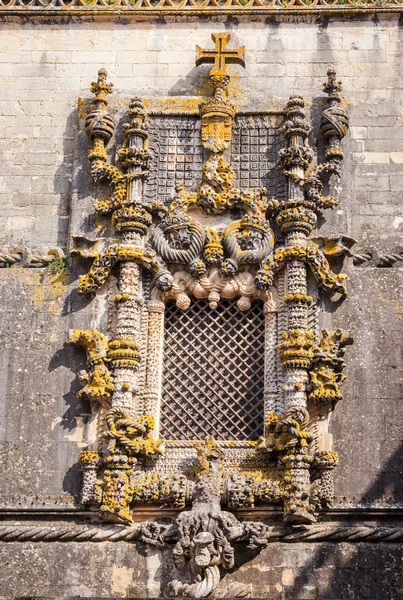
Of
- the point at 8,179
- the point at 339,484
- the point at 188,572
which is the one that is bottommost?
the point at 188,572

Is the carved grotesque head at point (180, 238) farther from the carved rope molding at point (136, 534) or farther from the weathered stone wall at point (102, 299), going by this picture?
the carved rope molding at point (136, 534)

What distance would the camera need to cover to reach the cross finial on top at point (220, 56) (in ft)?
47.1

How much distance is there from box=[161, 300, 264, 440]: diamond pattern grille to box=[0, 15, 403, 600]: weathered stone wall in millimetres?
850

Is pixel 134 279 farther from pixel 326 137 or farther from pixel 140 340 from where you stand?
pixel 326 137

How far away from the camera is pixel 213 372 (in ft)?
44.1

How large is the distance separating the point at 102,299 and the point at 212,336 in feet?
4.18

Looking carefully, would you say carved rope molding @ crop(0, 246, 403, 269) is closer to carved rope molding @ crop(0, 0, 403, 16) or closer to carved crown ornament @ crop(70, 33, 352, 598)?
carved crown ornament @ crop(70, 33, 352, 598)

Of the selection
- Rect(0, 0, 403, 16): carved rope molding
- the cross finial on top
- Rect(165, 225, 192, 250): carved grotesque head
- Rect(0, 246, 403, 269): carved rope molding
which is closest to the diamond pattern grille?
Rect(165, 225, 192, 250): carved grotesque head

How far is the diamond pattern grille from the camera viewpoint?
1327cm

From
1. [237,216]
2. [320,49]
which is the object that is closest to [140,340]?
[237,216]

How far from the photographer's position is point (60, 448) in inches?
516

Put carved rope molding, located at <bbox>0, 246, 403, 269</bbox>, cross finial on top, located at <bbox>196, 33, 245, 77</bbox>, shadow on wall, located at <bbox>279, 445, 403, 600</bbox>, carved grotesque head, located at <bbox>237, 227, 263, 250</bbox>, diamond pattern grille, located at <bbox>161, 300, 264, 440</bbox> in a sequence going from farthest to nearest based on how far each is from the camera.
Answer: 1. cross finial on top, located at <bbox>196, 33, 245, 77</bbox>
2. carved rope molding, located at <bbox>0, 246, 403, 269</bbox>
3. carved grotesque head, located at <bbox>237, 227, 263, 250</bbox>
4. diamond pattern grille, located at <bbox>161, 300, 264, 440</bbox>
5. shadow on wall, located at <bbox>279, 445, 403, 600</bbox>

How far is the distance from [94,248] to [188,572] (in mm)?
3733

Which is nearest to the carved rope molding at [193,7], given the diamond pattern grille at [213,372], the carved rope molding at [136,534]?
the diamond pattern grille at [213,372]
